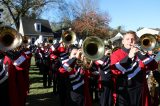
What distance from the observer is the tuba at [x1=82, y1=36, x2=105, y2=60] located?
22.5 ft

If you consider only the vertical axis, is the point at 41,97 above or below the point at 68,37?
below

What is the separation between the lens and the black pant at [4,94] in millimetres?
6648

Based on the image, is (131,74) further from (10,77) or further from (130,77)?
(10,77)

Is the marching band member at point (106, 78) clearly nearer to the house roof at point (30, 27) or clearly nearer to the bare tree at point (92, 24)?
the bare tree at point (92, 24)

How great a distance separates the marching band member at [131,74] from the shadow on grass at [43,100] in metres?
3.67

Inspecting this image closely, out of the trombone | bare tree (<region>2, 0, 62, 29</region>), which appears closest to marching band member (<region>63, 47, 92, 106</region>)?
the trombone

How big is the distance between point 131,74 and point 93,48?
2.77ft

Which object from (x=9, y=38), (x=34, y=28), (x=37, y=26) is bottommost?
(x=9, y=38)

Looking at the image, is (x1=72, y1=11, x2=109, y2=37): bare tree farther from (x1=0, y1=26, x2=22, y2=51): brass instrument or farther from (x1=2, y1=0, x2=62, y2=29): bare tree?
(x1=0, y1=26, x2=22, y2=51): brass instrument

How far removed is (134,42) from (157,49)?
4011 mm

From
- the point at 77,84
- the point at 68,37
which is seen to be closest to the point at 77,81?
the point at 77,84

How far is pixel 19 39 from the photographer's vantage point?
7152 millimetres

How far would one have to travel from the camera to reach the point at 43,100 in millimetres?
10961

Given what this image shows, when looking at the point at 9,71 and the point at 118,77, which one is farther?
the point at 118,77
